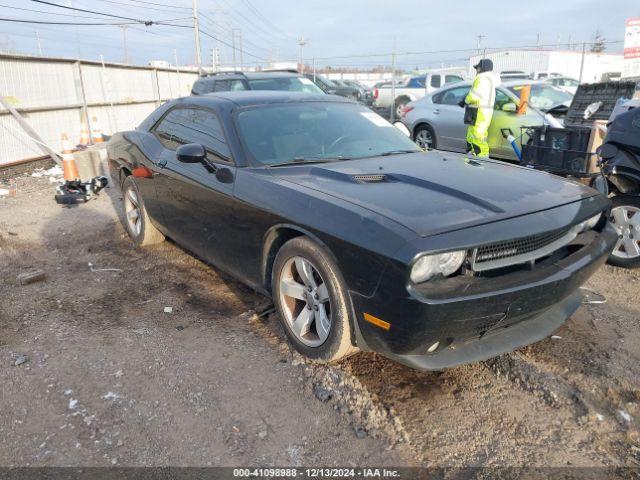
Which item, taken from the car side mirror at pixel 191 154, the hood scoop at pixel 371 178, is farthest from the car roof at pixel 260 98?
the hood scoop at pixel 371 178

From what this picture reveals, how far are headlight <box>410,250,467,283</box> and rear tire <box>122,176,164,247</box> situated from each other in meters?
3.46

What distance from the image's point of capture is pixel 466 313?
93.8 inches

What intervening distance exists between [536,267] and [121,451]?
7.41ft

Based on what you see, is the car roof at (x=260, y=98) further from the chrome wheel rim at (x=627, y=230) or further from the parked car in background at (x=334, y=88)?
the parked car in background at (x=334, y=88)

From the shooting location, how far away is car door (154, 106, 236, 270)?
3619mm

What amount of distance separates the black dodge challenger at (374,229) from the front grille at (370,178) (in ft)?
0.04

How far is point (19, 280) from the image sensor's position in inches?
175

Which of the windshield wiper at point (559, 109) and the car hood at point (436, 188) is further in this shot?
the windshield wiper at point (559, 109)

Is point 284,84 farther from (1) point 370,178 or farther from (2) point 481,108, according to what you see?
(1) point 370,178

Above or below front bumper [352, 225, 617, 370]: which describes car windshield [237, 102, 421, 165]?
above

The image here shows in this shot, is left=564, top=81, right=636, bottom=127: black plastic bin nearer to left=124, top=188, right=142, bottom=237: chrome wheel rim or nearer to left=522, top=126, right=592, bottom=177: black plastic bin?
left=522, top=126, right=592, bottom=177: black plastic bin

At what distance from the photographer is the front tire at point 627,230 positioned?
14.9 feet

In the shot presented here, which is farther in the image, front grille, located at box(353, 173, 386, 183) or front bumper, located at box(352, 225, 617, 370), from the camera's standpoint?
front grille, located at box(353, 173, 386, 183)

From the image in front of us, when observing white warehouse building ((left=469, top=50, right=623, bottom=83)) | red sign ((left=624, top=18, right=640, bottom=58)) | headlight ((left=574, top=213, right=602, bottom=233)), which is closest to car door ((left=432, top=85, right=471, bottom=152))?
red sign ((left=624, top=18, right=640, bottom=58))
